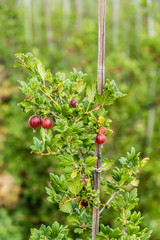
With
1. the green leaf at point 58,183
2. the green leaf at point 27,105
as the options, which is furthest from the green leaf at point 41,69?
the green leaf at point 58,183

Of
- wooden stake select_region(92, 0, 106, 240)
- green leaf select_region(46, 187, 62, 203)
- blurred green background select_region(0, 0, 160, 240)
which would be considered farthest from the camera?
blurred green background select_region(0, 0, 160, 240)

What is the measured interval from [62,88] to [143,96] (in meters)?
5.40

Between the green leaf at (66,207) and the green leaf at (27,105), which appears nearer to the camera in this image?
the green leaf at (27,105)

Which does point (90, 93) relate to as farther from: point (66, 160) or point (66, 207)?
point (66, 207)

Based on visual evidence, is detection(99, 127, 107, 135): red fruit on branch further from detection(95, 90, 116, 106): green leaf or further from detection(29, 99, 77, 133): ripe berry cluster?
detection(29, 99, 77, 133): ripe berry cluster

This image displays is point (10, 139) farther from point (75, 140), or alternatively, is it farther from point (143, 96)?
point (75, 140)

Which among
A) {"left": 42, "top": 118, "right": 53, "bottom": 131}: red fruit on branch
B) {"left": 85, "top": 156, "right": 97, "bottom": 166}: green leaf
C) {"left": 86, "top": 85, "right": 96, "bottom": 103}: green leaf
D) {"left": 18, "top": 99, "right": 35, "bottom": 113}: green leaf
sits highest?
{"left": 86, "top": 85, "right": 96, "bottom": 103}: green leaf

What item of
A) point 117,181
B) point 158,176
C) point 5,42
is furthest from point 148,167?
point 5,42

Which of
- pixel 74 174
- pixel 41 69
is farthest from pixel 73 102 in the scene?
pixel 74 174

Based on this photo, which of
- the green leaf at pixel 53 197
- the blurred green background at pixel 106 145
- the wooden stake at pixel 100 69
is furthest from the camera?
the blurred green background at pixel 106 145

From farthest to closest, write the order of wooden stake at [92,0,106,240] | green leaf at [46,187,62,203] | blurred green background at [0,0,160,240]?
blurred green background at [0,0,160,240] < green leaf at [46,187,62,203] < wooden stake at [92,0,106,240]

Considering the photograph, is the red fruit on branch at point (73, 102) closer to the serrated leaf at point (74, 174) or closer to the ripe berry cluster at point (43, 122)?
the ripe berry cluster at point (43, 122)

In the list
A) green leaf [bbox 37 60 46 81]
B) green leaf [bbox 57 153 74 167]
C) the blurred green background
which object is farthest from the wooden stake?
the blurred green background

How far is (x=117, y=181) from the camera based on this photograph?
1.21m
